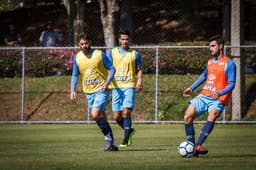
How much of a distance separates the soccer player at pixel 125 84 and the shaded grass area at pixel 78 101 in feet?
29.8

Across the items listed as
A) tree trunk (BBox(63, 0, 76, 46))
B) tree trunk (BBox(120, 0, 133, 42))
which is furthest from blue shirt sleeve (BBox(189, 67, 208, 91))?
tree trunk (BBox(120, 0, 133, 42))

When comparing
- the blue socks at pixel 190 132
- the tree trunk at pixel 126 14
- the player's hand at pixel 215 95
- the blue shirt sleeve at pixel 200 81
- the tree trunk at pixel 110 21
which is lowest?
the blue socks at pixel 190 132

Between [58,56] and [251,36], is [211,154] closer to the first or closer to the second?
[58,56]

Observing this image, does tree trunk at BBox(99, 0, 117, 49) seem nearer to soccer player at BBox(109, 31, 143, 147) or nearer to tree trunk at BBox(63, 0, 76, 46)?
tree trunk at BBox(63, 0, 76, 46)

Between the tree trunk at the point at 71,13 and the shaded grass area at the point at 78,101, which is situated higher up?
the tree trunk at the point at 71,13

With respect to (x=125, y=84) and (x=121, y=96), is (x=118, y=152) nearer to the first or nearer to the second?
(x=121, y=96)

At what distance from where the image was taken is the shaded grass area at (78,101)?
2608cm

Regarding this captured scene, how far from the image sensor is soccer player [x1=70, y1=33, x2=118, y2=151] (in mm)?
15258

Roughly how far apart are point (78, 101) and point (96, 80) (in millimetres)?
11300

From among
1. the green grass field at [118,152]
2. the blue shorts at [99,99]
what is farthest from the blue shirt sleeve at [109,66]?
the green grass field at [118,152]

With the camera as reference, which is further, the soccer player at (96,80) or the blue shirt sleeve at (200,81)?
the soccer player at (96,80)

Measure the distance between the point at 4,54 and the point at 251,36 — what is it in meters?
12.4

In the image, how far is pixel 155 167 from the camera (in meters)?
12.0

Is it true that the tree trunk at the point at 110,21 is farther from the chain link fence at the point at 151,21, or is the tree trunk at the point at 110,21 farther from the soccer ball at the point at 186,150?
the soccer ball at the point at 186,150
